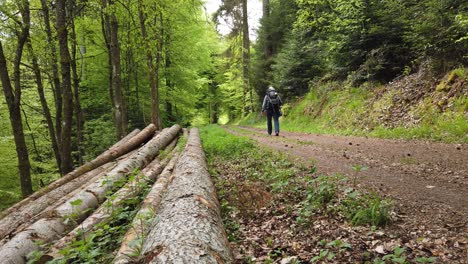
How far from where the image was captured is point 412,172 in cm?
513

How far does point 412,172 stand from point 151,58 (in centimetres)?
1355

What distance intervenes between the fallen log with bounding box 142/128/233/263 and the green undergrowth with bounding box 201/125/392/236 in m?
0.55

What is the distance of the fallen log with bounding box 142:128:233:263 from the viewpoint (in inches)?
101

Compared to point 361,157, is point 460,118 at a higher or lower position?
higher

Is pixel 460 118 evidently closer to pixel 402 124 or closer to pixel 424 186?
pixel 402 124

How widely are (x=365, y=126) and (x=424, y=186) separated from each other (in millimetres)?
7459

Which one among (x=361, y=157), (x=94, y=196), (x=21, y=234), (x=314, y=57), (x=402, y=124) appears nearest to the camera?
(x=21, y=234)

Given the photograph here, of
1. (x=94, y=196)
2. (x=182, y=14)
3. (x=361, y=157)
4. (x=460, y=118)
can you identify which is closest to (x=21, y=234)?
(x=94, y=196)

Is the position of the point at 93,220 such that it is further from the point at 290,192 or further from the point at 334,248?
the point at 334,248

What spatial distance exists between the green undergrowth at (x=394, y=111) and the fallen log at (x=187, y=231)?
21.9 feet

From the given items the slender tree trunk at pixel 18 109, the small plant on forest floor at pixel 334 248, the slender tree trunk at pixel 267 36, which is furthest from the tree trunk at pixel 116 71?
the slender tree trunk at pixel 267 36

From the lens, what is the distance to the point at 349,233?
3279mm

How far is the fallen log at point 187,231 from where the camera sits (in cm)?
255

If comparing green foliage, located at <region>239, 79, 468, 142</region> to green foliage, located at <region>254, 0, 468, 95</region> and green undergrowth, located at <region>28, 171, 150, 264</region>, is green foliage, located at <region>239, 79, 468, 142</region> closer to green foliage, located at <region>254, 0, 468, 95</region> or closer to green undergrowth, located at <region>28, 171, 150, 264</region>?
green foliage, located at <region>254, 0, 468, 95</region>
